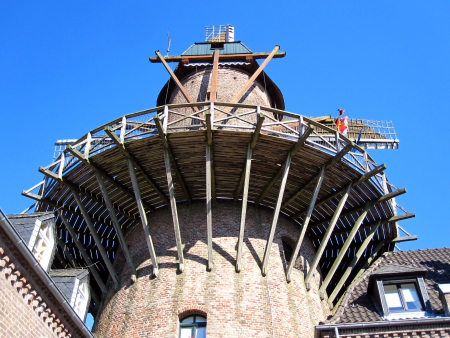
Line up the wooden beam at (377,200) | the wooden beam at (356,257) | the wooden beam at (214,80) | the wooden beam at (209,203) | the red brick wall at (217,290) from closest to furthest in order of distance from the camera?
the red brick wall at (217,290) → the wooden beam at (209,203) → the wooden beam at (377,200) → the wooden beam at (356,257) → the wooden beam at (214,80)

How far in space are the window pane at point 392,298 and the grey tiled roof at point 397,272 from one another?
15.5 inches

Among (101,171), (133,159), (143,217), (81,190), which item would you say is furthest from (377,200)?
(81,190)

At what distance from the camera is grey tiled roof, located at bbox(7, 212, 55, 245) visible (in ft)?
36.5

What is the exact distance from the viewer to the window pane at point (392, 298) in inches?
521

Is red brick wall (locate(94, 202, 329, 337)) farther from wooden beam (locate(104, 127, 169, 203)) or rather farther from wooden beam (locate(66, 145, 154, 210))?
wooden beam (locate(66, 145, 154, 210))

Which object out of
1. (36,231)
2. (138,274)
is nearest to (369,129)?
(138,274)

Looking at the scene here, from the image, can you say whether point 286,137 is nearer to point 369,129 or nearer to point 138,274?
point 138,274

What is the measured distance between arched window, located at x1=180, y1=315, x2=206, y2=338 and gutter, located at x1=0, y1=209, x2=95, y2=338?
2743 millimetres

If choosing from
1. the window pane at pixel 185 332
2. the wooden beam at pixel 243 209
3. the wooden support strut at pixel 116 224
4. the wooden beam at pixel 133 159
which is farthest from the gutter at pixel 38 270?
the wooden beam at pixel 133 159

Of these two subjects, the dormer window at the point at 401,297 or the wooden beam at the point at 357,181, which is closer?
the dormer window at the point at 401,297

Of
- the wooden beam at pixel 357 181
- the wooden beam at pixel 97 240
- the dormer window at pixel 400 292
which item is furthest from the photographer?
the wooden beam at pixel 97 240

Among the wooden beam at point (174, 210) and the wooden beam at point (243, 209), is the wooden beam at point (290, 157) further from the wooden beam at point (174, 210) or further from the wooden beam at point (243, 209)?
the wooden beam at point (174, 210)

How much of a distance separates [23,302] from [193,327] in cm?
552

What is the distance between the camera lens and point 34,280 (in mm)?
10320
